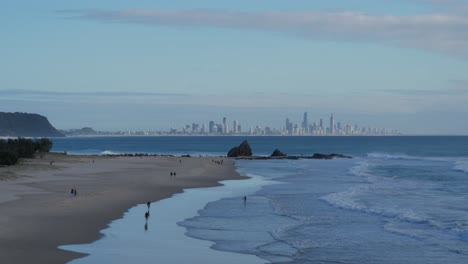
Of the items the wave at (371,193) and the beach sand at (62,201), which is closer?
the beach sand at (62,201)

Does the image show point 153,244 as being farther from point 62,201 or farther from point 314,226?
point 62,201

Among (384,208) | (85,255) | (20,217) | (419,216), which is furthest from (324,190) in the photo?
(85,255)

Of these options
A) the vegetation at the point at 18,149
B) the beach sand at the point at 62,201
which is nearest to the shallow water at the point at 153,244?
the beach sand at the point at 62,201

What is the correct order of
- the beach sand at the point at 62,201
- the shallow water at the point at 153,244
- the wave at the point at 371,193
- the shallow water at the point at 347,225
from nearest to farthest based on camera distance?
the shallow water at the point at 153,244
the beach sand at the point at 62,201
the shallow water at the point at 347,225
the wave at the point at 371,193

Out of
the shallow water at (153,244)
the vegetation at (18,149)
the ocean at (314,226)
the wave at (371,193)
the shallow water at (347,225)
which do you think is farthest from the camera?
the vegetation at (18,149)

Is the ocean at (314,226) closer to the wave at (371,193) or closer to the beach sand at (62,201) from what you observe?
the wave at (371,193)

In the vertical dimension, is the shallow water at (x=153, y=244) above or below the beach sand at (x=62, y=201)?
below

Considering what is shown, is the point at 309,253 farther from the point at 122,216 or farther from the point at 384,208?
the point at 384,208

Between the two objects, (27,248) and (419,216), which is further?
(419,216)

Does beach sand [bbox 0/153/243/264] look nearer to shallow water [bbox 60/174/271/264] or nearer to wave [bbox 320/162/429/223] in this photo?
shallow water [bbox 60/174/271/264]
